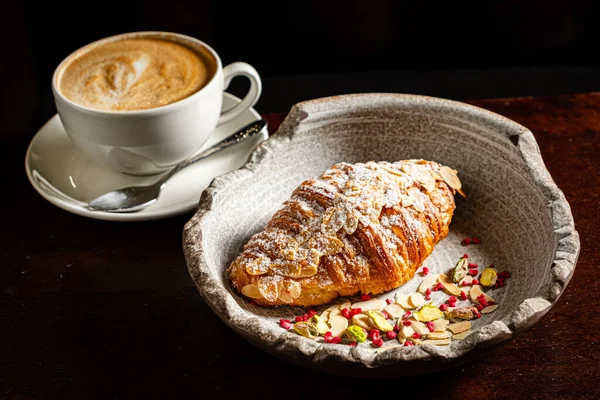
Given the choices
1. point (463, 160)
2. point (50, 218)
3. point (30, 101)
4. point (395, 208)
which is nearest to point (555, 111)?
point (463, 160)

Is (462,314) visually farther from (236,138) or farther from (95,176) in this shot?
(95,176)

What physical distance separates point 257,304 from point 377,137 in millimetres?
395

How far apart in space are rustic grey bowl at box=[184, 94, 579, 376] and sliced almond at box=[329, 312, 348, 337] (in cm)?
4

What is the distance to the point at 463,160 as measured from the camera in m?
1.17

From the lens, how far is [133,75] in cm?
127

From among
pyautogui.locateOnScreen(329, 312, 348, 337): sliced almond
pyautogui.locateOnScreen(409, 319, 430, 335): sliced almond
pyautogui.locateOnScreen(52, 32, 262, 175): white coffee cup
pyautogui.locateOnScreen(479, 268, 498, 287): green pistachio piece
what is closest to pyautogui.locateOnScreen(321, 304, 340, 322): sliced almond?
pyautogui.locateOnScreen(329, 312, 348, 337): sliced almond

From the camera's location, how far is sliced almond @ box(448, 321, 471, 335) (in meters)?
0.93

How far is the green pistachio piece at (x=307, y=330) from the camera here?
91 cm

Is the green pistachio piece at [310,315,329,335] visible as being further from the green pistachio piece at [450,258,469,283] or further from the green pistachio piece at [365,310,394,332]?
the green pistachio piece at [450,258,469,283]

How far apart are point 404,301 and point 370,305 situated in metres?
0.05

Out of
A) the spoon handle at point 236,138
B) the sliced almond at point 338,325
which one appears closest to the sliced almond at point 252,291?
the sliced almond at point 338,325

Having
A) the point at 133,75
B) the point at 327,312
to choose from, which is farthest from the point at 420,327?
the point at 133,75

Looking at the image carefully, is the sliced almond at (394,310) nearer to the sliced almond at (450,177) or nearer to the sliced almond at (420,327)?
the sliced almond at (420,327)

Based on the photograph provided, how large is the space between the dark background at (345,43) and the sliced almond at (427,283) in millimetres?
1062
